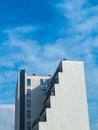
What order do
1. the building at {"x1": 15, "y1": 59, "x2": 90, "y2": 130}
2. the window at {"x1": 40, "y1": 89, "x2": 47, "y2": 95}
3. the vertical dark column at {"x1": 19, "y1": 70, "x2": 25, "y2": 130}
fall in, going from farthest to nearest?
the window at {"x1": 40, "y1": 89, "x2": 47, "y2": 95}, the vertical dark column at {"x1": 19, "y1": 70, "x2": 25, "y2": 130}, the building at {"x1": 15, "y1": 59, "x2": 90, "y2": 130}

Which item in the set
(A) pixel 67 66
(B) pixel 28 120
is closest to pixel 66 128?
(A) pixel 67 66

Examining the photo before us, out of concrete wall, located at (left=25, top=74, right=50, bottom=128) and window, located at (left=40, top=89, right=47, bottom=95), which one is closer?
concrete wall, located at (left=25, top=74, right=50, bottom=128)

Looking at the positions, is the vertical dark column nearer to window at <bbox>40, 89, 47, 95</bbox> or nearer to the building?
window at <bbox>40, 89, 47, 95</bbox>

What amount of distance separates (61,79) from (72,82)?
10.9 ft

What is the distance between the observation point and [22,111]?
10769 cm

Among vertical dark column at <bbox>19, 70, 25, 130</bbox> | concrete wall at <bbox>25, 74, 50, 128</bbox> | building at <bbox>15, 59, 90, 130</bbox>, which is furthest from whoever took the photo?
vertical dark column at <bbox>19, 70, 25, 130</bbox>

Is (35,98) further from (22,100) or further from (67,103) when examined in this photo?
(67,103)

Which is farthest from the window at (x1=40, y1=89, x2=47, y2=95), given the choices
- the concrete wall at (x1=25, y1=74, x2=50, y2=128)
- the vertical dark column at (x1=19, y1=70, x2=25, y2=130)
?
the vertical dark column at (x1=19, y1=70, x2=25, y2=130)

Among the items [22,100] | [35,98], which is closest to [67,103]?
[35,98]

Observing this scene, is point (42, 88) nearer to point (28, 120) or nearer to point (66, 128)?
point (28, 120)

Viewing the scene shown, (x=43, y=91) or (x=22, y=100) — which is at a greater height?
(x=43, y=91)

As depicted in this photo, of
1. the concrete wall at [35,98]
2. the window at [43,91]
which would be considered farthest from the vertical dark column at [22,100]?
the window at [43,91]

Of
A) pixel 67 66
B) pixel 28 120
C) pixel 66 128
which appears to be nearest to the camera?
pixel 66 128

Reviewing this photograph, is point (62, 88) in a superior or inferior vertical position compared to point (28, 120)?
superior
